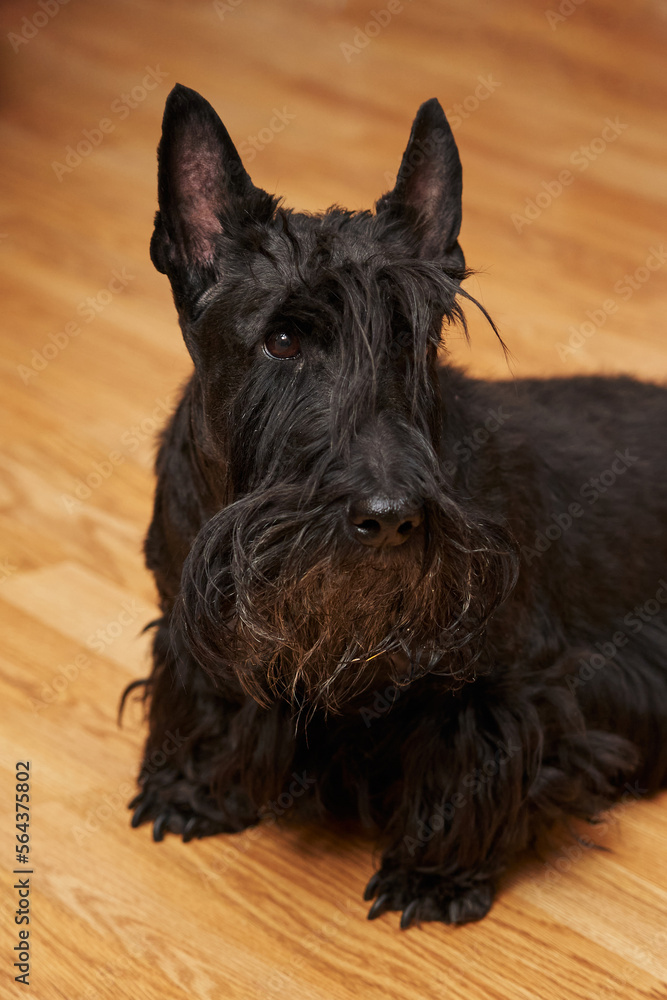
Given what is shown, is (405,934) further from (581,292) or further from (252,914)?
(581,292)

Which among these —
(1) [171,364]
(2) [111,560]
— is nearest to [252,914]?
(2) [111,560]

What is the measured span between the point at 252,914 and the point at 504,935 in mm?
375

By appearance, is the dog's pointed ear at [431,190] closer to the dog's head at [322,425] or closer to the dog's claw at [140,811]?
the dog's head at [322,425]

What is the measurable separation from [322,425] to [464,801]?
669 millimetres

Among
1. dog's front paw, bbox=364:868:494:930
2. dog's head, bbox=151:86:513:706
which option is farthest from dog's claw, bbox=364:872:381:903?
dog's head, bbox=151:86:513:706

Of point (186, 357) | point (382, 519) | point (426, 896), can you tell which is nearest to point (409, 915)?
point (426, 896)

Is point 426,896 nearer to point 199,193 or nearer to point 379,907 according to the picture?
point 379,907

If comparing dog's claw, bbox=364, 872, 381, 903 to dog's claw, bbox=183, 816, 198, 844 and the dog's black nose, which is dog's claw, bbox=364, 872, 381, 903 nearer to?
dog's claw, bbox=183, 816, 198, 844

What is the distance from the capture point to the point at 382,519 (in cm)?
134

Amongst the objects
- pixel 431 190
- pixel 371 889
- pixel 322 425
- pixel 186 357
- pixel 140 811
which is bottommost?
pixel 186 357

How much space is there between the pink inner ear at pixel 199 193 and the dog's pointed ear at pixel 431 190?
0.23m

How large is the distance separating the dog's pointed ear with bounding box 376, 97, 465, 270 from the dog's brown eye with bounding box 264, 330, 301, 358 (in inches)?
10.7

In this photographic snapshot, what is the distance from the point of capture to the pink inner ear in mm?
1599

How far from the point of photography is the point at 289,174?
4.39 meters
